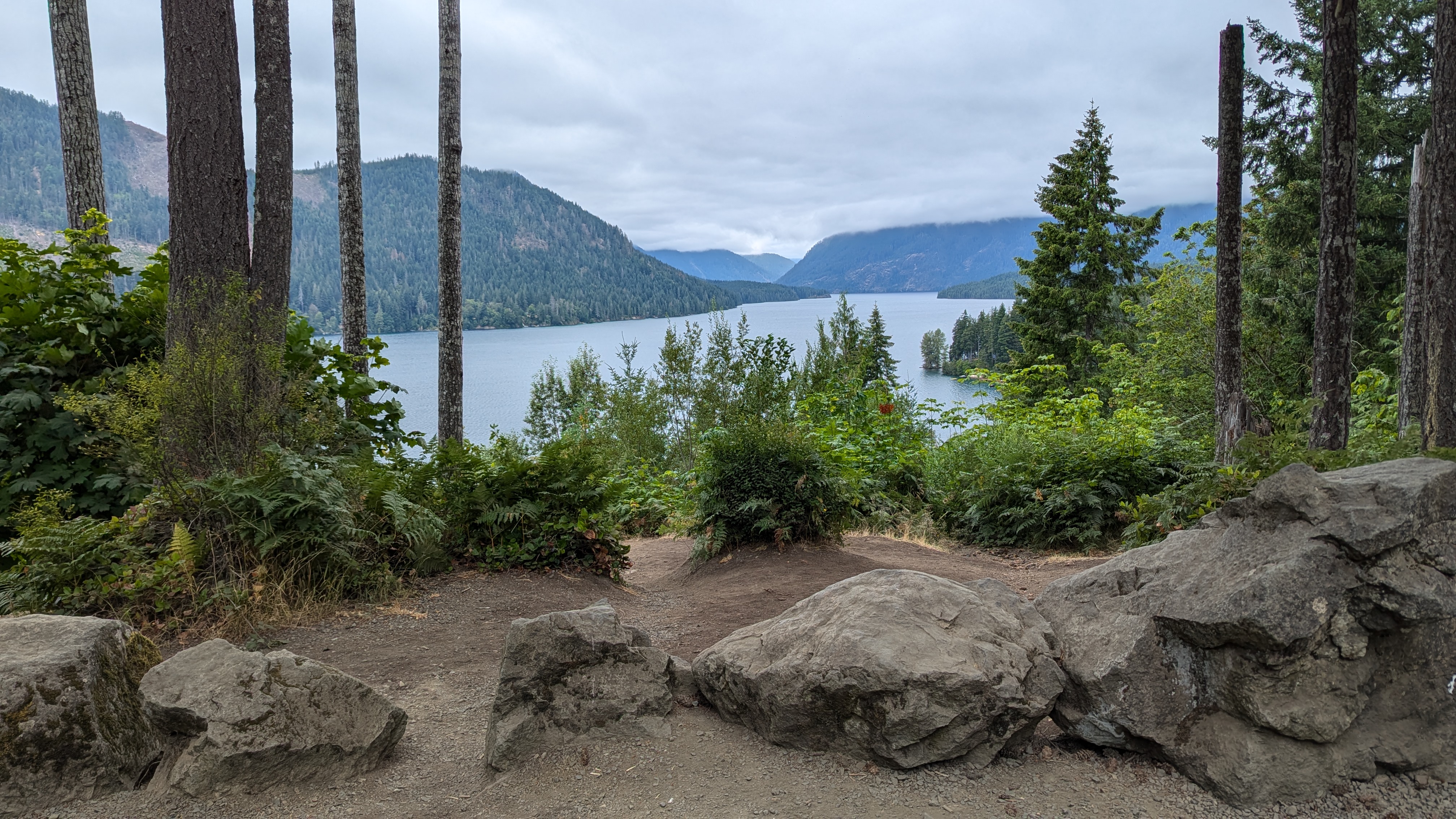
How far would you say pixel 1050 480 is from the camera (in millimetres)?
9859

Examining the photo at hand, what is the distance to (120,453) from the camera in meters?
5.19

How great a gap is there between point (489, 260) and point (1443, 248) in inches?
5454

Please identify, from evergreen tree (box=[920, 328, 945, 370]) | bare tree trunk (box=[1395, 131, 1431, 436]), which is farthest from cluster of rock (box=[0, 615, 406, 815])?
evergreen tree (box=[920, 328, 945, 370])

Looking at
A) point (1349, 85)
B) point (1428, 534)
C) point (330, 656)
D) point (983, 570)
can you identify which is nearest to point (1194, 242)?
point (1349, 85)

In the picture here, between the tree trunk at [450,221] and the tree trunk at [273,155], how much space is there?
2.99 meters

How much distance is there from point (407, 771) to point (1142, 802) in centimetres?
311

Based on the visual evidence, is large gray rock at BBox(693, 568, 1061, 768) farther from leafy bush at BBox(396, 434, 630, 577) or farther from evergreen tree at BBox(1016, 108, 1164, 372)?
evergreen tree at BBox(1016, 108, 1164, 372)

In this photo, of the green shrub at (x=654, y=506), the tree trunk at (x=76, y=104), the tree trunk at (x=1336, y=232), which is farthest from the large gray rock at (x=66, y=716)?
the tree trunk at (x=1336, y=232)

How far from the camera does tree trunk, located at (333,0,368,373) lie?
10250mm

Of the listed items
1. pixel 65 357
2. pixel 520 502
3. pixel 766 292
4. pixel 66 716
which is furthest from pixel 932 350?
pixel 766 292

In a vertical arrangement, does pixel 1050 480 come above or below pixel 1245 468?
below

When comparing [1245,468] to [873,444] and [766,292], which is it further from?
[766,292]

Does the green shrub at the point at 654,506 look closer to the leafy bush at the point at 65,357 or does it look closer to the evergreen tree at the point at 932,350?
the leafy bush at the point at 65,357

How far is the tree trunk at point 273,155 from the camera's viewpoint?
6.52m
